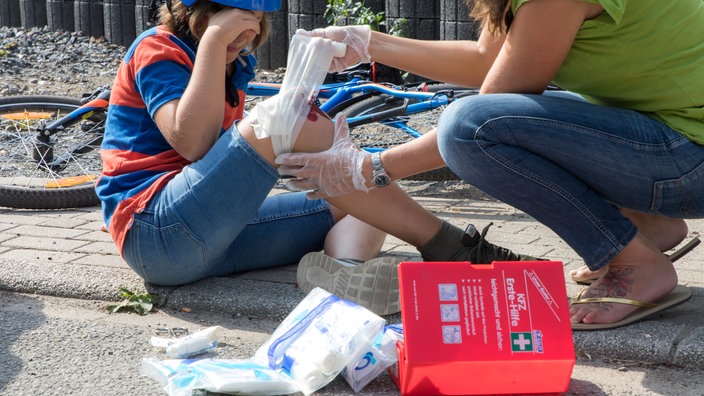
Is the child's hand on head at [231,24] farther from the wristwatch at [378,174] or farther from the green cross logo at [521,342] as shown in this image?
the green cross logo at [521,342]

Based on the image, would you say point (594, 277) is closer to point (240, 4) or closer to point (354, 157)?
point (354, 157)

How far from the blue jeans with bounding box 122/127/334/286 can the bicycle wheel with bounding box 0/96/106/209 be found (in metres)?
1.44

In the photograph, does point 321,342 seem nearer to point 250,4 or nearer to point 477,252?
point 477,252

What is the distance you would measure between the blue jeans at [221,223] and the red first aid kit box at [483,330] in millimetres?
704

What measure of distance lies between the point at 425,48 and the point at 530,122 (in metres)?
0.64

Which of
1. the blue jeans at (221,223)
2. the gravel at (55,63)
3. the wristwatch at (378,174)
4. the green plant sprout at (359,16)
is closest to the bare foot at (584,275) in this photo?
the wristwatch at (378,174)

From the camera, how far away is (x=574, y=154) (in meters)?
2.66

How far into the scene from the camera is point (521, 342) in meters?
2.36

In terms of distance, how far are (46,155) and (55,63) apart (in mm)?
4816

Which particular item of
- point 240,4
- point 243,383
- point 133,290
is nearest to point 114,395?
point 243,383

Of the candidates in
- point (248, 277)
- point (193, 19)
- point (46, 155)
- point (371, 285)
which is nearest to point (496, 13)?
point (371, 285)

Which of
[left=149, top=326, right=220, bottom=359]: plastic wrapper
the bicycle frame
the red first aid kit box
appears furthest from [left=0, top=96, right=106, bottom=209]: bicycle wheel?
the red first aid kit box

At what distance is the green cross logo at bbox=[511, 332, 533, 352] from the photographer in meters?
2.35

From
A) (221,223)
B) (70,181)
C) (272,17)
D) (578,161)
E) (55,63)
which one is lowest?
(55,63)
